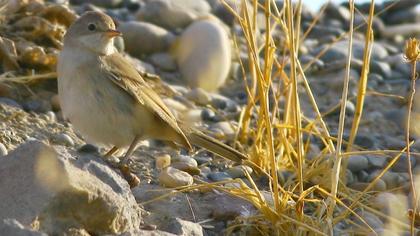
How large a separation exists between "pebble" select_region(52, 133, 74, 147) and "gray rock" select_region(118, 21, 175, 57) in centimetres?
265

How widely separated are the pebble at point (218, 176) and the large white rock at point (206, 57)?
271 cm

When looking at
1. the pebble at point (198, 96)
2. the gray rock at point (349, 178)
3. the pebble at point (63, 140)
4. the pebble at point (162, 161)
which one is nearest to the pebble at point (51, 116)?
the pebble at point (63, 140)

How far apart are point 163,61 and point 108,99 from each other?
131 inches

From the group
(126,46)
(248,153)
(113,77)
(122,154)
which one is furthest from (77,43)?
(126,46)

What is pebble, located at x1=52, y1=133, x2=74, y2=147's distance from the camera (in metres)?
6.53

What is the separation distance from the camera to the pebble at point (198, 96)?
8461mm

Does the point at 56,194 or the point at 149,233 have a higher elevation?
the point at 56,194

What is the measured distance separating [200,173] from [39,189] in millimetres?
2130

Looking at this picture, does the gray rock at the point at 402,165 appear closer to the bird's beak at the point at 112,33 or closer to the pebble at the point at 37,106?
the bird's beak at the point at 112,33

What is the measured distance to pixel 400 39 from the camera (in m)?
12.3

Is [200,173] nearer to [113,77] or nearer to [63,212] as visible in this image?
[113,77]

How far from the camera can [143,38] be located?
9320 mm

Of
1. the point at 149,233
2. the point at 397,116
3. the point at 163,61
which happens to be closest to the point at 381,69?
the point at 397,116

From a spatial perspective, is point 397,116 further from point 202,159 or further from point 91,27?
point 91,27
